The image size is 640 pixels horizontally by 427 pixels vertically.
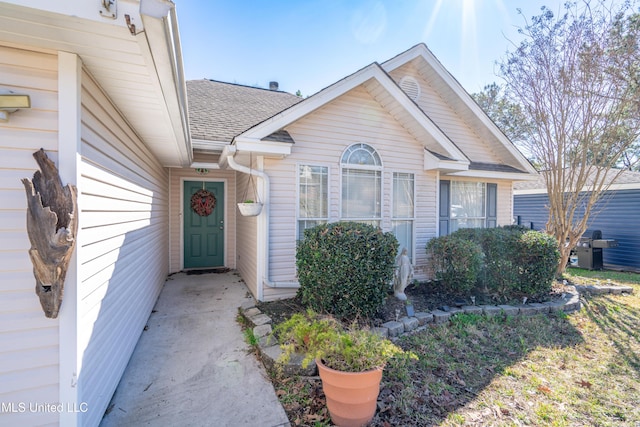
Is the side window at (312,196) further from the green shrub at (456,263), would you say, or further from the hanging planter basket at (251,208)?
the green shrub at (456,263)

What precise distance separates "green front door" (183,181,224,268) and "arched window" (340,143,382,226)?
3795 mm

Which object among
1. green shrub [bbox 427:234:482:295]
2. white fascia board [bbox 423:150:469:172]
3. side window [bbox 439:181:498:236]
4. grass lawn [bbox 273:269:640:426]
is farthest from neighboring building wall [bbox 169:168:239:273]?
grass lawn [bbox 273:269:640:426]

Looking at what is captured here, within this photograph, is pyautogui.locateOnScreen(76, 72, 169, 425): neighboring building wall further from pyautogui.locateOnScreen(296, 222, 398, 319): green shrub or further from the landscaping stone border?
pyautogui.locateOnScreen(296, 222, 398, 319): green shrub

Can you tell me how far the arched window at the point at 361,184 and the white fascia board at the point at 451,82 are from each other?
252 cm

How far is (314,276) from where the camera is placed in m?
3.99

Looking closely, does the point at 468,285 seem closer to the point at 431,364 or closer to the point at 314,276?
the point at 431,364

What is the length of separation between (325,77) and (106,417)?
34.1 ft

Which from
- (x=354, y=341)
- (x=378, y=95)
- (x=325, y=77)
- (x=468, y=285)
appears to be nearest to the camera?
(x=354, y=341)

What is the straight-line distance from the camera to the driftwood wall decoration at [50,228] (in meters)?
1.64

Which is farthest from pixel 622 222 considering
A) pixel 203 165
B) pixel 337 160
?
pixel 203 165

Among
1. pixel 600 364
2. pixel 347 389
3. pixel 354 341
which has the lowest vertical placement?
pixel 600 364

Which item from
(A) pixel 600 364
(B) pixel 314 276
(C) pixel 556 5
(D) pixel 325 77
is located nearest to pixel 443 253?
(A) pixel 600 364

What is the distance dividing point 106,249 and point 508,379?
426cm

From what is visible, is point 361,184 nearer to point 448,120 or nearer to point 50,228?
point 448,120
